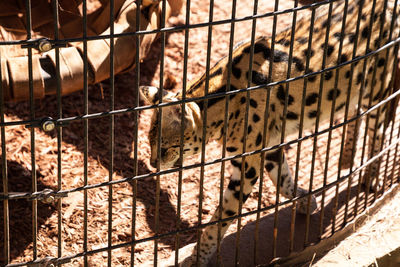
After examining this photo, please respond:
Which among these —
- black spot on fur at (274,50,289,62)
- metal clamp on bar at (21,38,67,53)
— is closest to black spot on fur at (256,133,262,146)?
black spot on fur at (274,50,289,62)

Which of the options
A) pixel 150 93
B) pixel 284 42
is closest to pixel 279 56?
pixel 284 42

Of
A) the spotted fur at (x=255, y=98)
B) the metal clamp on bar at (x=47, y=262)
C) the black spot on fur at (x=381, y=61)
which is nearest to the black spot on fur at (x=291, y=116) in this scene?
the spotted fur at (x=255, y=98)

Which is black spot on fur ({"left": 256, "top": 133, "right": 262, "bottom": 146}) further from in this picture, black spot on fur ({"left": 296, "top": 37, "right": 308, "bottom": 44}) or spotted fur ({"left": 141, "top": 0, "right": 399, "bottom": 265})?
black spot on fur ({"left": 296, "top": 37, "right": 308, "bottom": 44})

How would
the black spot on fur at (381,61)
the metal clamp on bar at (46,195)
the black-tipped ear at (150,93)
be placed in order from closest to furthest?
the metal clamp on bar at (46,195) → the black-tipped ear at (150,93) → the black spot on fur at (381,61)

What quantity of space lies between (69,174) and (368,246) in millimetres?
2555

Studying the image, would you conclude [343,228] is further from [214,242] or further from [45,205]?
[45,205]

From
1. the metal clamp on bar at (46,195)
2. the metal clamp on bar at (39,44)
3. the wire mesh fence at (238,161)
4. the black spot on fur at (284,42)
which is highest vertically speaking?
the metal clamp on bar at (39,44)

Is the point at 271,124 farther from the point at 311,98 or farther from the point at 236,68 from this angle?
the point at 236,68

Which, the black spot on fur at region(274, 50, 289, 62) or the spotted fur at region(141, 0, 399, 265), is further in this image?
the black spot on fur at region(274, 50, 289, 62)

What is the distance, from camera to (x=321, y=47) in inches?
169

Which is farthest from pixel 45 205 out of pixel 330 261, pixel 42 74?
pixel 330 261

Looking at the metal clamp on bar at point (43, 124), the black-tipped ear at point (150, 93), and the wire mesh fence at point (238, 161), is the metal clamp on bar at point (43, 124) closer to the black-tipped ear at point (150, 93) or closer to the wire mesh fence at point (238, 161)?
the wire mesh fence at point (238, 161)

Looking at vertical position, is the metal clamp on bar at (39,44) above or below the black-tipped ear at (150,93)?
above

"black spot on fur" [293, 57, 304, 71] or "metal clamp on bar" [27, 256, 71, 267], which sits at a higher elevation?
"black spot on fur" [293, 57, 304, 71]
